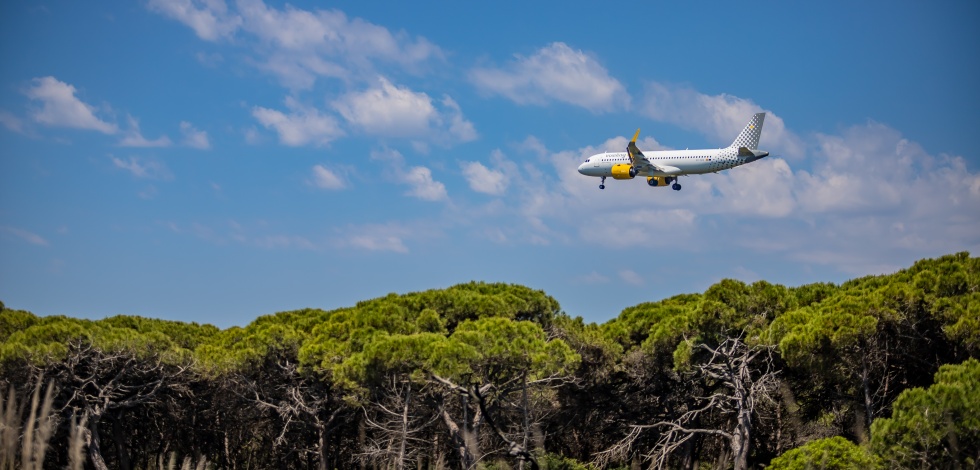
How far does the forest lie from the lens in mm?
16078

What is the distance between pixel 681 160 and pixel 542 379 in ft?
66.1

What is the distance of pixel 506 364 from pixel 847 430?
25.1 feet

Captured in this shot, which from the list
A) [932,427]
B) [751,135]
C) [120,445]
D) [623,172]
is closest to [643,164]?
[623,172]

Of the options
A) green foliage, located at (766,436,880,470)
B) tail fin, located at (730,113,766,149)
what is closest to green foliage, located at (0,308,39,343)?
green foliage, located at (766,436,880,470)

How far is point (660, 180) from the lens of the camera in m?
36.7

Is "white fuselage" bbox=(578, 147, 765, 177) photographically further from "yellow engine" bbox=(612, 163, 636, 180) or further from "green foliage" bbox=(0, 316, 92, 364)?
"green foliage" bbox=(0, 316, 92, 364)

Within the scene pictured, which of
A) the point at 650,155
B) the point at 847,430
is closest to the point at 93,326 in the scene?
the point at 847,430

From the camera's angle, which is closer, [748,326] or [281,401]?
[748,326]

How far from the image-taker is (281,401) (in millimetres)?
22422

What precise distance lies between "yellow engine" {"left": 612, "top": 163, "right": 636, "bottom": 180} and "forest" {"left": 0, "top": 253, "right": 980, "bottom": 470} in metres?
13.1

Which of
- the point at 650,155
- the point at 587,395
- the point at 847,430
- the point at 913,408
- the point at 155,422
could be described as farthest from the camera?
the point at 650,155

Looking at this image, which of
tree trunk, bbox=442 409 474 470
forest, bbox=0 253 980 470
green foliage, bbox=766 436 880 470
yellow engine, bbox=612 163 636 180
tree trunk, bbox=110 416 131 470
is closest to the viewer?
green foliage, bbox=766 436 880 470

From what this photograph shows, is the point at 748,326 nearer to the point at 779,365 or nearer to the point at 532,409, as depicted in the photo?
the point at 779,365

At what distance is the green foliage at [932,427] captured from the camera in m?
11.8
